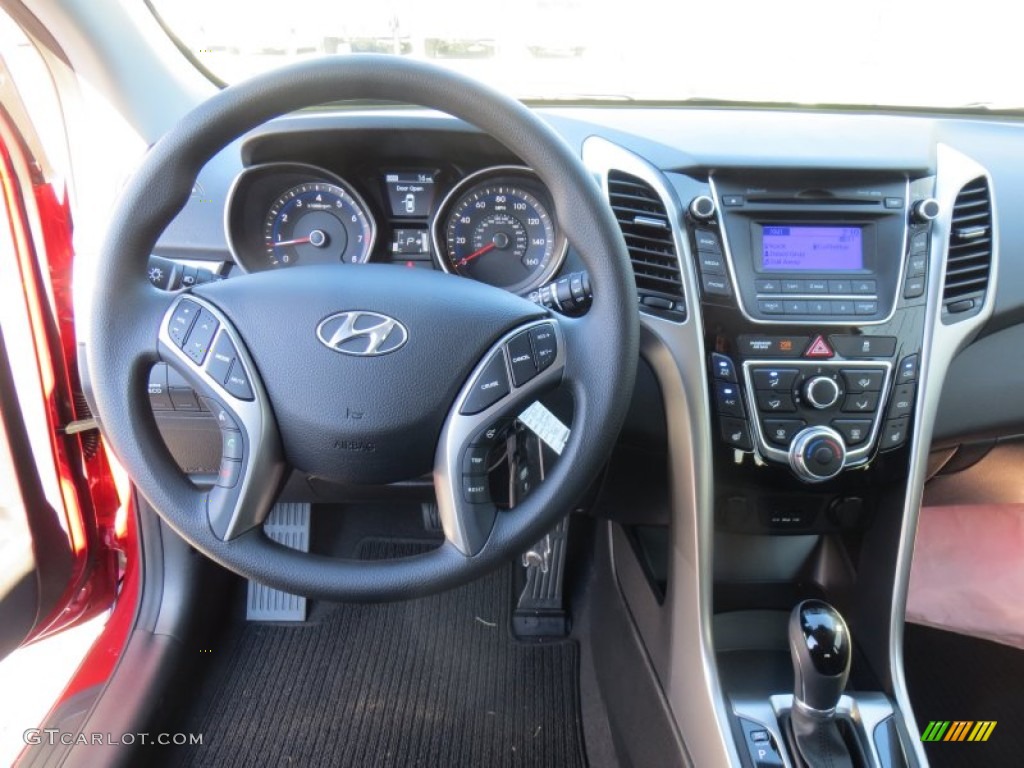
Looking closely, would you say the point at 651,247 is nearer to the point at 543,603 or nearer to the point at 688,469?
the point at 688,469

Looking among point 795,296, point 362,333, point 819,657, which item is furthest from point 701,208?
point 819,657

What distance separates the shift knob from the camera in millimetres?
1034

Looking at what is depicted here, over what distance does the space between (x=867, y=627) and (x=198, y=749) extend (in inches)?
53.3

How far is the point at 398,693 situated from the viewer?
1.73 metres

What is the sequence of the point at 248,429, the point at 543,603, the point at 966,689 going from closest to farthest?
1. the point at 248,429
2. the point at 966,689
3. the point at 543,603

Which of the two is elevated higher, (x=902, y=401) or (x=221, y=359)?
(x=221, y=359)

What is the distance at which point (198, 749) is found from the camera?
157 centimetres

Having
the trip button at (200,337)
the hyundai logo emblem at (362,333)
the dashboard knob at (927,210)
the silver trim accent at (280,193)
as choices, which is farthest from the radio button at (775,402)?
the trip button at (200,337)

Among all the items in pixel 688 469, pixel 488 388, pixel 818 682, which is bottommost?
pixel 818 682

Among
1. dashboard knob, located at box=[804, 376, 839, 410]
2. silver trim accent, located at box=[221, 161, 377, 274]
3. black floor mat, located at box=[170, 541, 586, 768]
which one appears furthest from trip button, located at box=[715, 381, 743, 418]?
black floor mat, located at box=[170, 541, 586, 768]

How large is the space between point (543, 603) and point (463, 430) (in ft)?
3.76

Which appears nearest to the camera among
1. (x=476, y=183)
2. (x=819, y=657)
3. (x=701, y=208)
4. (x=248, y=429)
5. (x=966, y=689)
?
(x=248, y=429)

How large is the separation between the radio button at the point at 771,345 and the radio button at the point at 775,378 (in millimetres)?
25

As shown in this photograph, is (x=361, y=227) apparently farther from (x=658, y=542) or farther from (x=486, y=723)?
(x=486, y=723)
